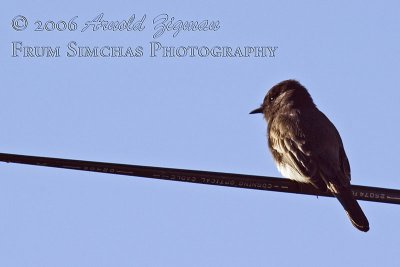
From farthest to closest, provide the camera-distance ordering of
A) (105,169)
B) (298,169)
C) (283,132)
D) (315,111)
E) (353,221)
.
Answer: (315,111)
(283,132)
(298,169)
(353,221)
(105,169)

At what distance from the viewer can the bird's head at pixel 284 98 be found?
435 inches

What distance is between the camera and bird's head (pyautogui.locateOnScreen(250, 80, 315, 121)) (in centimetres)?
1105

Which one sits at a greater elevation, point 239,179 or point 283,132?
point 283,132

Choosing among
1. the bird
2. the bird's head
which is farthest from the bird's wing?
the bird's head

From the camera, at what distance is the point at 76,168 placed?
6.62 metres

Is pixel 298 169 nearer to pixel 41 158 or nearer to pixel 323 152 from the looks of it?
pixel 323 152

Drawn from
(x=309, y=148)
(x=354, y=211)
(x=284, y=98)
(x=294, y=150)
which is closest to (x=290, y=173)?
(x=294, y=150)

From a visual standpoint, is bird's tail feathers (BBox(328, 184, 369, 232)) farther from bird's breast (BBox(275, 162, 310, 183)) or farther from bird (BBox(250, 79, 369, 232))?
bird's breast (BBox(275, 162, 310, 183))

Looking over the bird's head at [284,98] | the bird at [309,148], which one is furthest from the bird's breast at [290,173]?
the bird's head at [284,98]

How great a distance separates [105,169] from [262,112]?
5.52 meters

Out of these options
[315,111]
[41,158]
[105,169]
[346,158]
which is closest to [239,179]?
[105,169]

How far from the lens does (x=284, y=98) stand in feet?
37.3

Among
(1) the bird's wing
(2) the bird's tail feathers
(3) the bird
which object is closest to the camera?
(2) the bird's tail feathers

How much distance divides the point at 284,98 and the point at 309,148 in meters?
2.12
